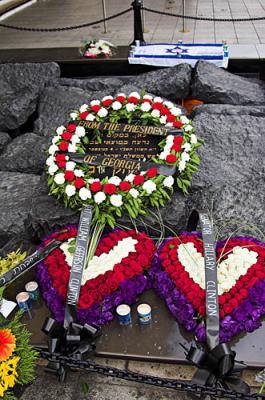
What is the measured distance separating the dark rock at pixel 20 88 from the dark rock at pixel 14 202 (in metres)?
1.82

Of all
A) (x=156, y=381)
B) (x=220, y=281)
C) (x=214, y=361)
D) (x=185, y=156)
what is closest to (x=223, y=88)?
(x=185, y=156)

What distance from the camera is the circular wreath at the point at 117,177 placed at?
10.6 ft

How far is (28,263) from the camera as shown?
9.91 feet

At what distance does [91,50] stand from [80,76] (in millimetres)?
474

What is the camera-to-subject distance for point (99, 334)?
2.72 metres

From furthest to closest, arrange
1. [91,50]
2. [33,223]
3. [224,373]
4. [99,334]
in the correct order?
1. [91,50]
2. [33,223]
3. [99,334]
4. [224,373]

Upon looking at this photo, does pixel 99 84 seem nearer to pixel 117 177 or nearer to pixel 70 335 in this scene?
pixel 117 177

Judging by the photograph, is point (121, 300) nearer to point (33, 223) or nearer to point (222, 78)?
point (33, 223)

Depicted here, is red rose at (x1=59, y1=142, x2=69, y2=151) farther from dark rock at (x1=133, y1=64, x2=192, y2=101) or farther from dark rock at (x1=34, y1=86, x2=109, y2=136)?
dark rock at (x1=133, y1=64, x2=192, y2=101)

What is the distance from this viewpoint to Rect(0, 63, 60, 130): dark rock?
244 inches

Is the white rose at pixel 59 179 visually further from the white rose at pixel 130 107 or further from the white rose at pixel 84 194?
the white rose at pixel 130 107

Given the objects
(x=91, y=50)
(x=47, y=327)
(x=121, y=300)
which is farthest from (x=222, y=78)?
(x=47, y=327)

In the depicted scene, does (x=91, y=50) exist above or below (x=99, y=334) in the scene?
above

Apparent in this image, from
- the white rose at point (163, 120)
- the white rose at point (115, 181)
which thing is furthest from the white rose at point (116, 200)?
the white rose at point (163, 120)
